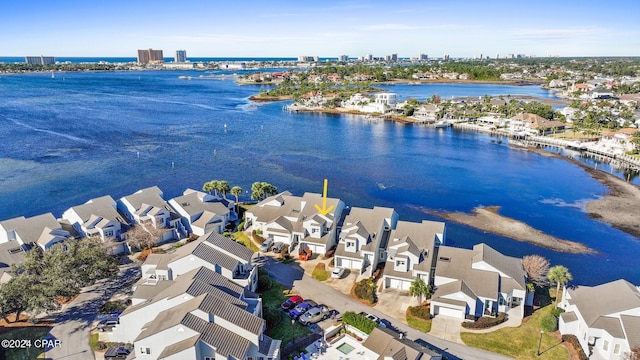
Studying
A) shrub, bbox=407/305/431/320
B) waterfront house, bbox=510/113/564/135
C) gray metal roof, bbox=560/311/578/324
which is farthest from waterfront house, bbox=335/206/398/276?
waterfront house, bbox=510/113/564/135

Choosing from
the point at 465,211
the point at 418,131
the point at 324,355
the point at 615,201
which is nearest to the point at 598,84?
the point at 418,131

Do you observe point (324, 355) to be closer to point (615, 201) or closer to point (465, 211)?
point (465, 211)

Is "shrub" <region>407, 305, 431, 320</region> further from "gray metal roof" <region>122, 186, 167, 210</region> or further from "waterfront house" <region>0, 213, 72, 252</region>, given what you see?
"waterfront house" <region>0, 213, 72, 252</region>

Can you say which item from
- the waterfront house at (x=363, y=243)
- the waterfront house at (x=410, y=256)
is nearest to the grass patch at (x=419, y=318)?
the waterfront house at (x=410, y=256)

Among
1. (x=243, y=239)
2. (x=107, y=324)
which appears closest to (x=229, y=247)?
(x=107, y=324)

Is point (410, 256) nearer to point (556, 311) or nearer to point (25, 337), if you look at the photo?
point (556, 311)

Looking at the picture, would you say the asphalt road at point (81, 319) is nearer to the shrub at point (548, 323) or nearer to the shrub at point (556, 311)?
the shrub at point (548, 323)
